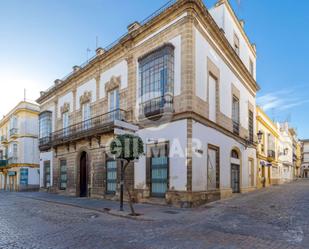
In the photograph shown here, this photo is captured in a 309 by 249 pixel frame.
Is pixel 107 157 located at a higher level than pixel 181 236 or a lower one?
higher

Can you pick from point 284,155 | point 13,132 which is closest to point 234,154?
point 13,132

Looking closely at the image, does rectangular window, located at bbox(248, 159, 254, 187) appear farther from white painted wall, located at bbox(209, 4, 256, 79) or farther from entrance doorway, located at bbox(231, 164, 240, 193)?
white painted wall, located at bbox(209, 4, 256, 79)

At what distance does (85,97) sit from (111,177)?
607 centimetres

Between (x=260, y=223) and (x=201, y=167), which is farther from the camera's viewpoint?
(x=201, y=167)

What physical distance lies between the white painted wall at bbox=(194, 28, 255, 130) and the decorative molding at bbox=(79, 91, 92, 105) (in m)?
8.32

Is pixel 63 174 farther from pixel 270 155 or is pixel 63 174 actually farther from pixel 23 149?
pixel 270 155

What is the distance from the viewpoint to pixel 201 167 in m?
11.9

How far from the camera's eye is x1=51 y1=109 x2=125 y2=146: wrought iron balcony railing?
575 inches

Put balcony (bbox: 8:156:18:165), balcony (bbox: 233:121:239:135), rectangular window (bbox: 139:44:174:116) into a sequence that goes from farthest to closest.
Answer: balcony (bbox: 8:156:18:165) < balcony (bbox: 233:121:239:135) < rectangular window (bbox: 139:44:174:116)

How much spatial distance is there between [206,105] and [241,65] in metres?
6.52

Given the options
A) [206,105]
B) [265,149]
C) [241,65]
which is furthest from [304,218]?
[265,149]

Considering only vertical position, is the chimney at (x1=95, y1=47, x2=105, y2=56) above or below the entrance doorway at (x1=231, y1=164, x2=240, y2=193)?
above

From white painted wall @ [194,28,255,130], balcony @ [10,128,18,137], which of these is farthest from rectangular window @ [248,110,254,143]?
balcony @ [10,128,18,137]

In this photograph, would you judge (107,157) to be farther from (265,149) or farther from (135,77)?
(265,149)
